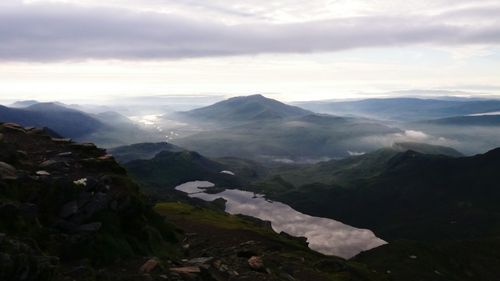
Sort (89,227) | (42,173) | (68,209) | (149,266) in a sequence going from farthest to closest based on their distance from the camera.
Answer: (42,173)
(68,209)
(89,227)
(149,266)

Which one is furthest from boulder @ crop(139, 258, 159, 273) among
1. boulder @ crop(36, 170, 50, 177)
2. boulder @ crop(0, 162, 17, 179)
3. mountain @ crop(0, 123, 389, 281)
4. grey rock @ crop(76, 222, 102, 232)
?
boulder @ crop(0, 162, 17, 179)

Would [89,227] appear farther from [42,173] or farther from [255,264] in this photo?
[255,264]

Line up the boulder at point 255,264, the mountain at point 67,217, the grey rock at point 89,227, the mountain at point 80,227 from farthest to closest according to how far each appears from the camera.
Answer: the boulder at point 255,264 → the grey rock at point 89,227 → the mountain at point 80,227 → the mountain at point 67,217

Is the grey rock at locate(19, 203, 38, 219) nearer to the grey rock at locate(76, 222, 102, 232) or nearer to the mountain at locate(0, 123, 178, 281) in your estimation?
the mountain at locate(0, 123, 178, 281)

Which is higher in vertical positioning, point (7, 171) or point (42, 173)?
point (7, 171)

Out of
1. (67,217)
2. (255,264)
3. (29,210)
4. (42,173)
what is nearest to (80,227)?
(67,217)

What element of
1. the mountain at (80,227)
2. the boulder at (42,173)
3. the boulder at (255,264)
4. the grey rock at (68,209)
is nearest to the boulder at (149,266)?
the mountain at (80,227)

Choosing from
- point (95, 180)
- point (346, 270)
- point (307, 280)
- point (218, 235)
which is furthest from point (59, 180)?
point (346, 270)

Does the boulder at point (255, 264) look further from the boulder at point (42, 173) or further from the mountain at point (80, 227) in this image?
the boulder at point (42, 173)

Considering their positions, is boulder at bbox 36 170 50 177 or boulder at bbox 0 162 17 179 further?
boulder at bbox 36 170 50 177

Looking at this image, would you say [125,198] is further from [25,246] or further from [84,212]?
[25,246]

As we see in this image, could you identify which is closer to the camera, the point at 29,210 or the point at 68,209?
the point at 29,210

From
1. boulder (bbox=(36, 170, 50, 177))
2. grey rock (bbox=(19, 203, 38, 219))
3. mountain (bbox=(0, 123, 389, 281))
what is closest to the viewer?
mountain (bbox=(0, 123, 389, 281))
